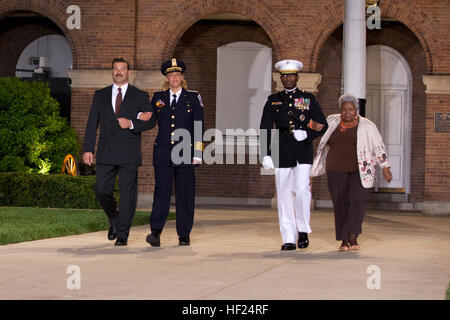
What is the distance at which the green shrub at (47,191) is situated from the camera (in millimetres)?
14312

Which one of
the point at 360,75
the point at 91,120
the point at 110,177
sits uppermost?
the point at 360,75

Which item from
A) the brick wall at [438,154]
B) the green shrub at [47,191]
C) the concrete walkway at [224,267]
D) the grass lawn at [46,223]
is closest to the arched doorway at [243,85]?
the brick wall at [438,154]

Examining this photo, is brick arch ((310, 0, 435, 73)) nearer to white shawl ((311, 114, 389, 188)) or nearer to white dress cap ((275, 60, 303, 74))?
white shawl ((311, 114, 389, 188))

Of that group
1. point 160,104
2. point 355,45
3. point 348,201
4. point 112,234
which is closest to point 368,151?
point 348,201

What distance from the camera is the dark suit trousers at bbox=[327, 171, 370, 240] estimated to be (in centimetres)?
855

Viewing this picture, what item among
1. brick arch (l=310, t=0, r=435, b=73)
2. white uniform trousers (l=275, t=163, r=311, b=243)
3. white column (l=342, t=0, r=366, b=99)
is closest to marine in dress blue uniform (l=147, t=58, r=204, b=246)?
white uniform trousers (l=275, t=163, r=311, b=243)

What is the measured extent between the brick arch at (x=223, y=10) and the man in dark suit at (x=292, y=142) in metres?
8.77

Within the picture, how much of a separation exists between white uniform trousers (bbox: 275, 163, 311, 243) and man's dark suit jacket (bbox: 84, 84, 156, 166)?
1.42 m

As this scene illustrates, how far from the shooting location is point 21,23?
2081 cm

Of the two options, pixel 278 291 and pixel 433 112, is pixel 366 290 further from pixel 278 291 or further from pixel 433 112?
pixel 433 112

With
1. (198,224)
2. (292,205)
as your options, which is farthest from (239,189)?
(292,205)

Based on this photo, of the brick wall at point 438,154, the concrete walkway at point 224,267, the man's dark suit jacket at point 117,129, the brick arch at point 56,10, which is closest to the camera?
the concrete walkway at point 224,267

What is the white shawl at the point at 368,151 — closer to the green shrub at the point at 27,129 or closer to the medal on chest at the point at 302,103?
the medal on chest at the point at 302,103
